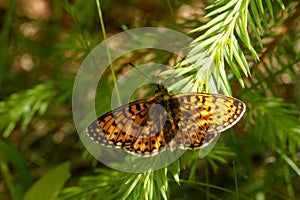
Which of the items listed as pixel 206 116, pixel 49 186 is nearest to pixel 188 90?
pixel 206 116

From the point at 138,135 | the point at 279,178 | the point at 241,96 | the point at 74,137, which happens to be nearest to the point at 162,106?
the point at 138,135

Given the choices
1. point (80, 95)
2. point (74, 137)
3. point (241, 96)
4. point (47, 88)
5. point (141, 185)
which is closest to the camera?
point (141, 185)

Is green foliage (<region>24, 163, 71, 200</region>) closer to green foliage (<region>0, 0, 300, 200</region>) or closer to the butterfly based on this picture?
green foliage (<region>0, 0, 300, 200</region>)

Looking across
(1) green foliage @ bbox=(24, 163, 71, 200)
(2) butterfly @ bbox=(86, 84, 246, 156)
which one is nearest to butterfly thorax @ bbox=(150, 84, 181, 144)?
(2) butterfly @ bbox=(86, 84, 246, 156)

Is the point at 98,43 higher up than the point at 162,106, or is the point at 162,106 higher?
the point at 98,43

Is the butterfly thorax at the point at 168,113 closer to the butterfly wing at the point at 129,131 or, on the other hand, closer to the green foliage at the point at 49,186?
the butterfly wing at the point at 129,131

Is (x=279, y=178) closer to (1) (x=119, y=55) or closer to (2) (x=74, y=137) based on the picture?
(1) (x=119, y=55)

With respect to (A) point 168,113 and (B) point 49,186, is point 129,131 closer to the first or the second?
(A) point 168,113

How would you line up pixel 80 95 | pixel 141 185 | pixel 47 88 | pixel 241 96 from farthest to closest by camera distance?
1. pixel 47 88
2. pixel 80 95
3. pixel 241 96
4. pixel 141 185
